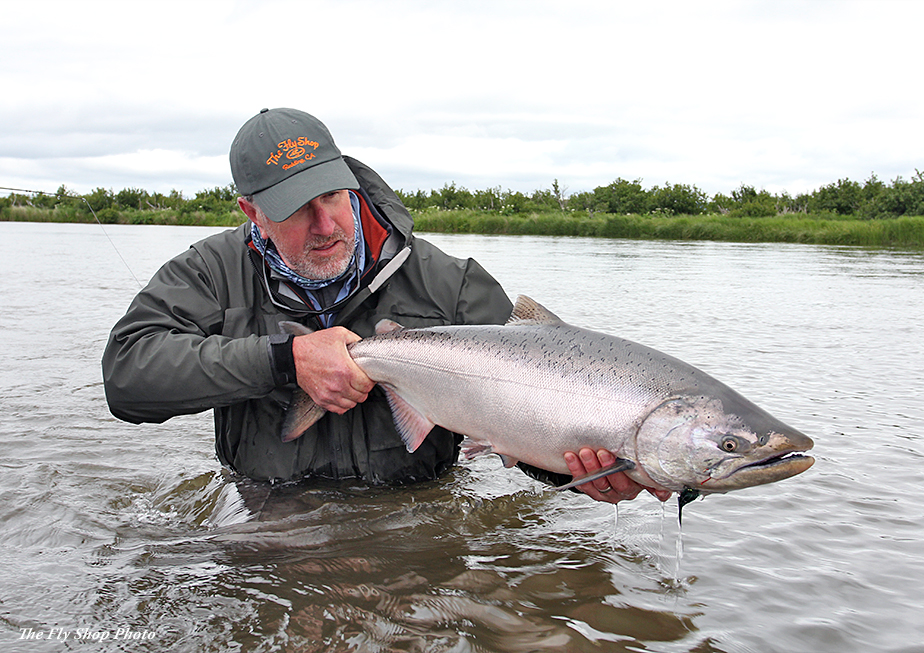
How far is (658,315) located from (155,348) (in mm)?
9772

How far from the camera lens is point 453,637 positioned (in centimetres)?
281

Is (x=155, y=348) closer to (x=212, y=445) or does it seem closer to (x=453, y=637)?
(x=453, y=637)

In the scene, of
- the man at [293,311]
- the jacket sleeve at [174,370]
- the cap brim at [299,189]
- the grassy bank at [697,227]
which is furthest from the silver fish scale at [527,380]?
the grassy bank at [697,227]

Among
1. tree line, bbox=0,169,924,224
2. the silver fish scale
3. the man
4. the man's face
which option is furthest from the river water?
tree line, bbox=0,169,924,224

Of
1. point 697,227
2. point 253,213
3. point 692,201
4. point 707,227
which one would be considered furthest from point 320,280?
point 692,201

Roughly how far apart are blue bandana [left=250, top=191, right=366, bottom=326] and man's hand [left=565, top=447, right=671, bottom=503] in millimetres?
1502

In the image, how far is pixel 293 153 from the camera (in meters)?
3.41

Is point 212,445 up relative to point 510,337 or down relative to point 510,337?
down

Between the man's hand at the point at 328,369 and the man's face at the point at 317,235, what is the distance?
0.46 metres

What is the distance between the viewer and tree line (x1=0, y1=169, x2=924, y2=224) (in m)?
50.3

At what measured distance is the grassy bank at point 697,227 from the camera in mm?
34375

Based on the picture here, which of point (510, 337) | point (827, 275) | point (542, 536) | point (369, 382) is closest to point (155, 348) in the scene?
point (369, 382)

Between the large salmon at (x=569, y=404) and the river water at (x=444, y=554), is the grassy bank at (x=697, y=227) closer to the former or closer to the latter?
the river water at (x=444, y=554)

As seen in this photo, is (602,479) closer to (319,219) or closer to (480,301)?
(480,301)
